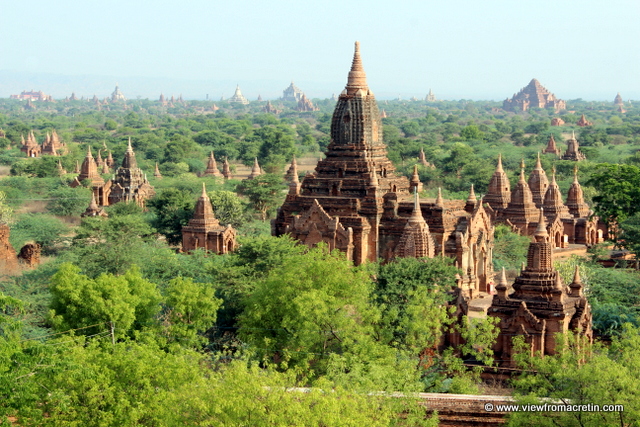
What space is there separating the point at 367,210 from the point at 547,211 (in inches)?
762

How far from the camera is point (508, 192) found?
60.1m

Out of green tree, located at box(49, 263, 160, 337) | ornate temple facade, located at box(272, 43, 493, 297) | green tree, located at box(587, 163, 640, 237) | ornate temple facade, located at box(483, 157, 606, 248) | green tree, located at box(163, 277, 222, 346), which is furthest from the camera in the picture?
ornate temple facade, located at box(483, 157, 606, 248)

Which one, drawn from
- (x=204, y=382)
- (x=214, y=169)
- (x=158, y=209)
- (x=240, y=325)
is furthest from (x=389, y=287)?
(x=214, y=169)

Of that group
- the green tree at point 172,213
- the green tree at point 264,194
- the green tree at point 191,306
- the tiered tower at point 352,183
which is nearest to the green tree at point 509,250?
the tiered tower at point 352,183

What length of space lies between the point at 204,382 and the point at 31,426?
3.76 m

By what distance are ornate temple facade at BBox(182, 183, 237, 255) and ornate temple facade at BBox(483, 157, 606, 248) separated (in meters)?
14.0

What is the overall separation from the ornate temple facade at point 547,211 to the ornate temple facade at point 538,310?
2391 cm

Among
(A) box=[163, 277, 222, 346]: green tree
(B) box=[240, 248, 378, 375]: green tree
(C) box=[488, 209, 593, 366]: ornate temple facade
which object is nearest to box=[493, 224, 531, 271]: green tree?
(C) box=[488, 209, 593, 366]: ornate temple facade

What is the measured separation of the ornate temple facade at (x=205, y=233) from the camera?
172 ft

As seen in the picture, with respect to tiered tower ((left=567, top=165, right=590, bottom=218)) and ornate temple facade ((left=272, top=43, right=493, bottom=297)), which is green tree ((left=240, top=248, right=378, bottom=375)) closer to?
ornate temple facade ((left=272, top=43, right=493, bottom=297))

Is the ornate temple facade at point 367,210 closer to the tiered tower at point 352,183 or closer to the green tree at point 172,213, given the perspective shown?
the tiered tower at point 352,183

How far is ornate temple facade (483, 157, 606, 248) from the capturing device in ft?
189

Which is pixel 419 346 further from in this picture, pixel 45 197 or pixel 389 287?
pixel 45 197

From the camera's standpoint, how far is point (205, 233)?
173 ft
